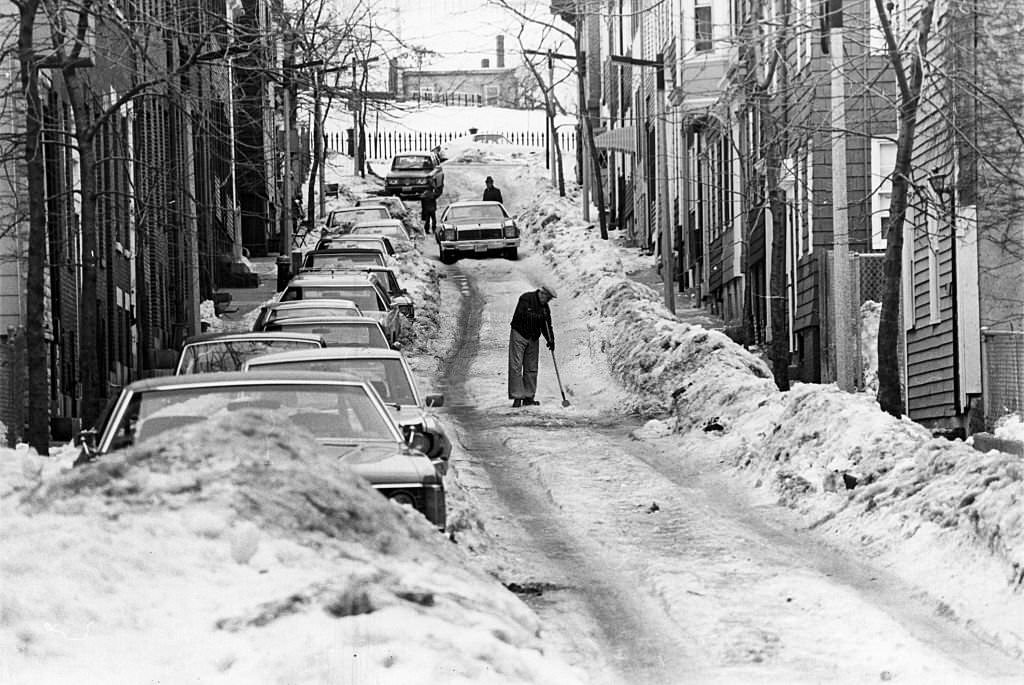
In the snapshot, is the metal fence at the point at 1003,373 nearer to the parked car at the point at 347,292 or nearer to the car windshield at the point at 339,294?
the parked car at the point at 347,292

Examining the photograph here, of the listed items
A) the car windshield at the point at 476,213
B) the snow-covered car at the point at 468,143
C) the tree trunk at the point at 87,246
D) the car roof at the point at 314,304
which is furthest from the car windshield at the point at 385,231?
the snow-covered car at the point at 468,143

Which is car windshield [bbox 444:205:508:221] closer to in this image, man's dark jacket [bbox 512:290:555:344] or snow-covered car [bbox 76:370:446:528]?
man's dark jacket [bbox 512:290:555:344]

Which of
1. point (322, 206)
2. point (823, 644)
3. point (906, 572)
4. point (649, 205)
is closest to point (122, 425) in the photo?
point (823, 644)

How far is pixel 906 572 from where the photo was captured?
12.5 metres

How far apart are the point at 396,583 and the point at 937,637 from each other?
12.2 feet

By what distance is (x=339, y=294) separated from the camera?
30547 millimetres

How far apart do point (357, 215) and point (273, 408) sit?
4860 cm

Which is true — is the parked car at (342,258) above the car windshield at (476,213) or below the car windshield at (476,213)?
below

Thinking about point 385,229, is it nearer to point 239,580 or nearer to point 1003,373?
point 1003,373

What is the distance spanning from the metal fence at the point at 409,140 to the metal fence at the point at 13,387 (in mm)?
72558

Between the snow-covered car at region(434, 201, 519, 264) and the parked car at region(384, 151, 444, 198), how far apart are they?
18431mm

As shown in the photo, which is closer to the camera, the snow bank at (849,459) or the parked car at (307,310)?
the snow bank at (849,459)

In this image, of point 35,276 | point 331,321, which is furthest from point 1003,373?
point 35,276

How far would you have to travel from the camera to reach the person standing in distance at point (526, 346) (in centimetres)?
2603
